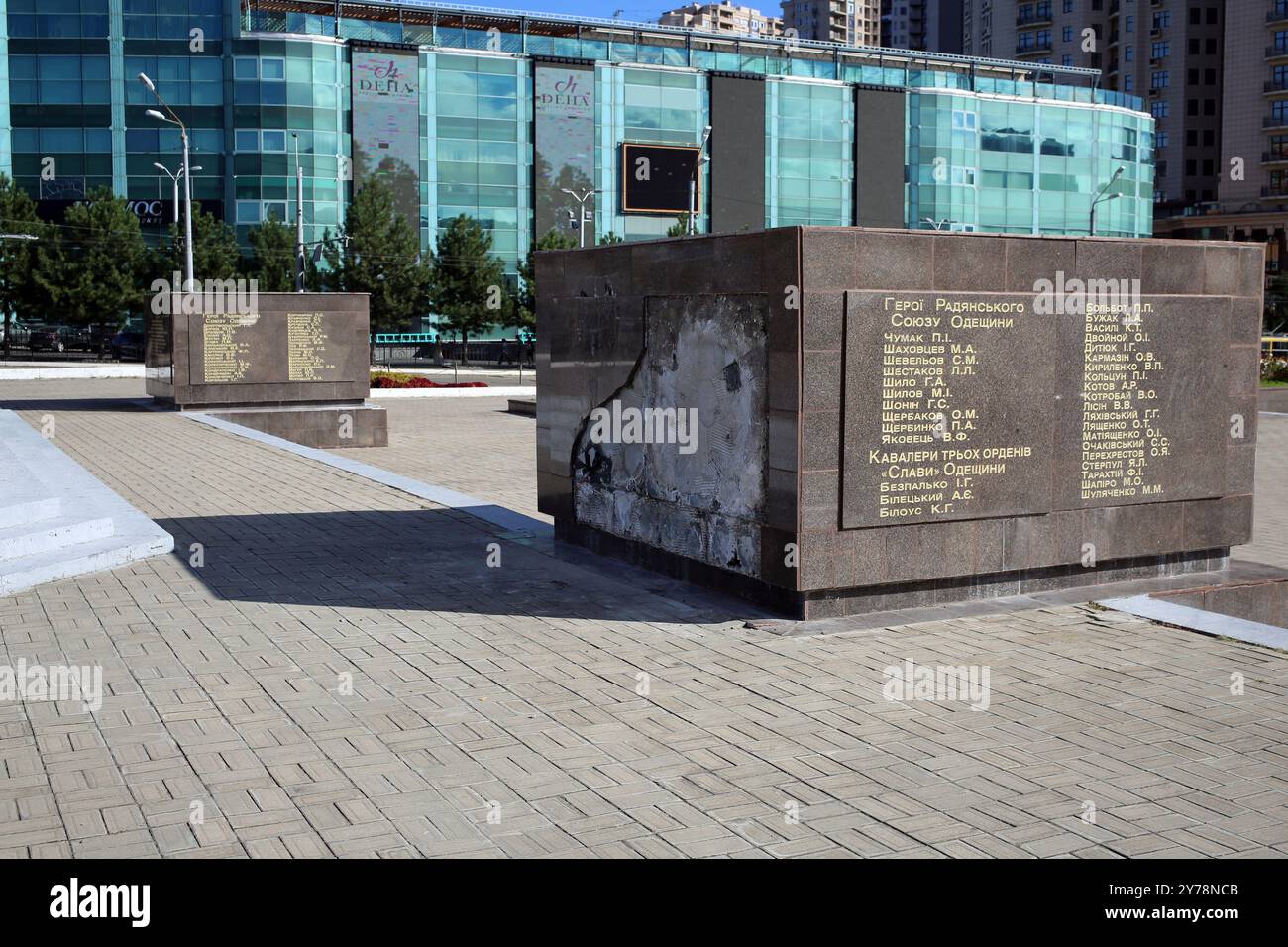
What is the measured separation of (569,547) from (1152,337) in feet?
16.6

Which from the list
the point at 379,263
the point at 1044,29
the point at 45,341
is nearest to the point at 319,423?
the point at 379,263

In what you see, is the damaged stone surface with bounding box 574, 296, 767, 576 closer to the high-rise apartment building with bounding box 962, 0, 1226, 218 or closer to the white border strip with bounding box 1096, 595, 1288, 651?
the white border strip with bounding box 1096, 595, 1288, 651

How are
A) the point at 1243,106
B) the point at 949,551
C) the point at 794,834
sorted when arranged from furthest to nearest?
1. the point at 1243,106
2. the point at 949,551
3. the point at 794,834

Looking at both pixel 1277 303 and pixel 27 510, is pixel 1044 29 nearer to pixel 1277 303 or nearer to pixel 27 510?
pixel 1277 303

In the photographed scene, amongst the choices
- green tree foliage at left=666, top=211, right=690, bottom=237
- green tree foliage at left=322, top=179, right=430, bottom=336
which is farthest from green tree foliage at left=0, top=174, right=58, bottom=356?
green tree foliage at left=666, top=211, right=690, bottom=237

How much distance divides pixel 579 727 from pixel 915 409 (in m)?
3.60

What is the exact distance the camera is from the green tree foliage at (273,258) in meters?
63.8

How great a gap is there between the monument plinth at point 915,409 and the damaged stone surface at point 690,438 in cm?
2

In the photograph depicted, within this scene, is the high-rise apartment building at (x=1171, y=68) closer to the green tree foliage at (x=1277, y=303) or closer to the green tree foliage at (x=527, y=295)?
the green tree foliage at (x=1277, y=303)

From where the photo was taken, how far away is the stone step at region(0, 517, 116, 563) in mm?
10453

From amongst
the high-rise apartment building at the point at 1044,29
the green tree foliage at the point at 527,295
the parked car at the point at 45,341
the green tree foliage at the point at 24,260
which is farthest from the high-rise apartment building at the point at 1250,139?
the green tree foliage at the point at 24,260

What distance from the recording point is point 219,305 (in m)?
25.3

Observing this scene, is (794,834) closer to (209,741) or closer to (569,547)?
(209,741)
